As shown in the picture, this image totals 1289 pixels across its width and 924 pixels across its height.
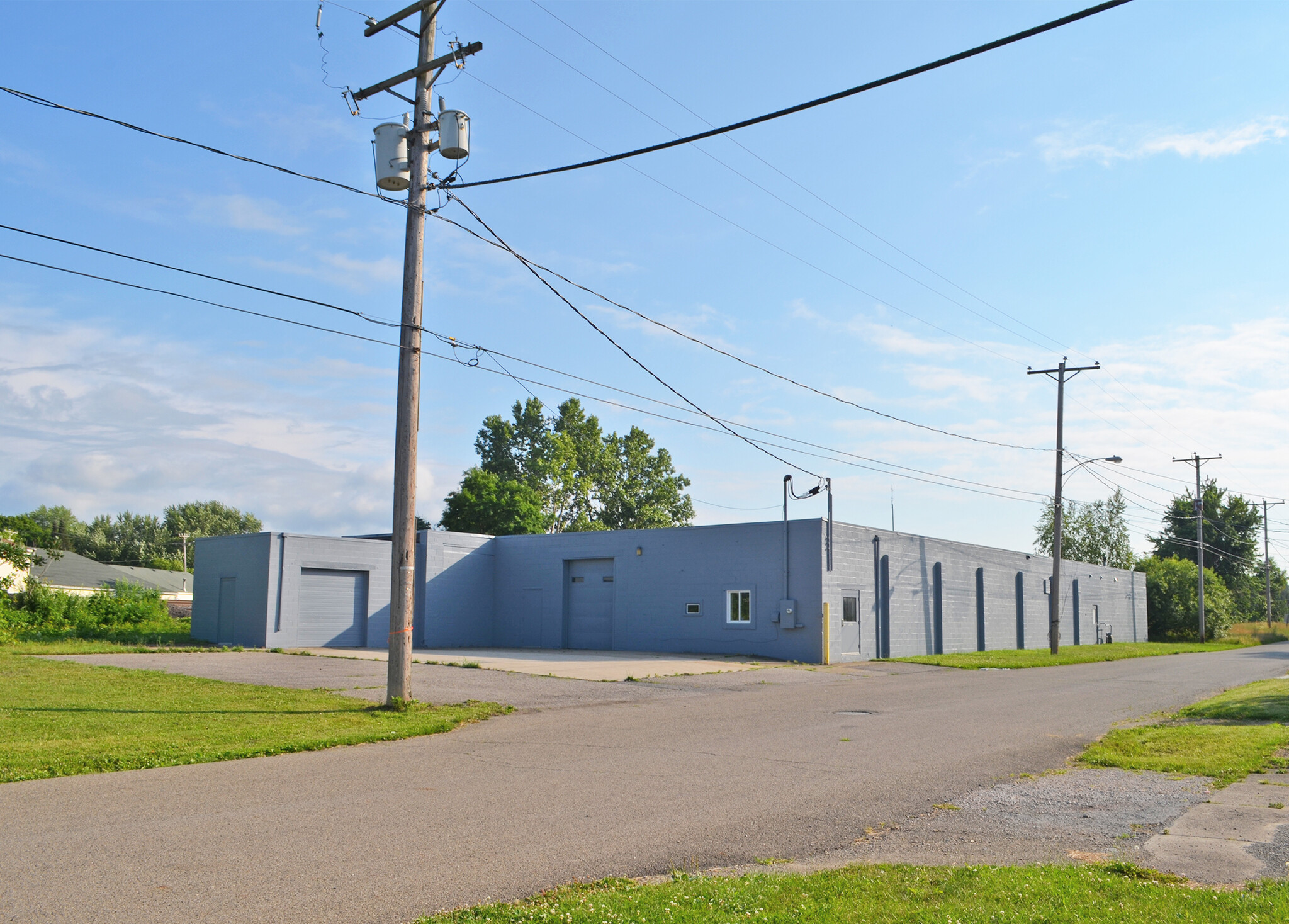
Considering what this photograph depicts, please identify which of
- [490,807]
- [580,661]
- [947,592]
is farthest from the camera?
[947,592]

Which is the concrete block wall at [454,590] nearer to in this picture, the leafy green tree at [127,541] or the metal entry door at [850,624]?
the metal entry door at [850,624]

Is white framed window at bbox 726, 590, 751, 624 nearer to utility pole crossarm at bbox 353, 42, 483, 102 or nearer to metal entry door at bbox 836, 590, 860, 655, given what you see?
metal entry door at bbox 836, 590, 860, 655

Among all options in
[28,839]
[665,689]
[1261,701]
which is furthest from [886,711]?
[28,839]

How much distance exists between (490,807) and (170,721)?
6.72m

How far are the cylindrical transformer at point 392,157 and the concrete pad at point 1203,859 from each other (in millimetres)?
12816

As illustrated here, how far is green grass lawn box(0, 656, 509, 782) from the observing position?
31.2ft

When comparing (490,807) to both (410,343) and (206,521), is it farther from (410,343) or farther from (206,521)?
(206,521)

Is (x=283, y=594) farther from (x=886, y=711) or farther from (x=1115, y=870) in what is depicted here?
(x=1115, y=870)

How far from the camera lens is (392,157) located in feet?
48.2

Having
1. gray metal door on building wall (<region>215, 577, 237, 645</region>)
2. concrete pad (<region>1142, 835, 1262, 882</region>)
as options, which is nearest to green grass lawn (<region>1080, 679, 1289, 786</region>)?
concrete pad (<region>1142, 835, 1262, 882</region>)

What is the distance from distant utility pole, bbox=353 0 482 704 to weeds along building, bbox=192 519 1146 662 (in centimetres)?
1688

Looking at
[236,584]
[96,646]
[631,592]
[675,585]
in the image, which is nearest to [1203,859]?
[675,585]

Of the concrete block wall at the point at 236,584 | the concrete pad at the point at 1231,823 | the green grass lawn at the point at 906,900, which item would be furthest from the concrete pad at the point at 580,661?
the green grass lawn at the point at 906,900

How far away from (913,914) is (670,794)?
11.7ft
